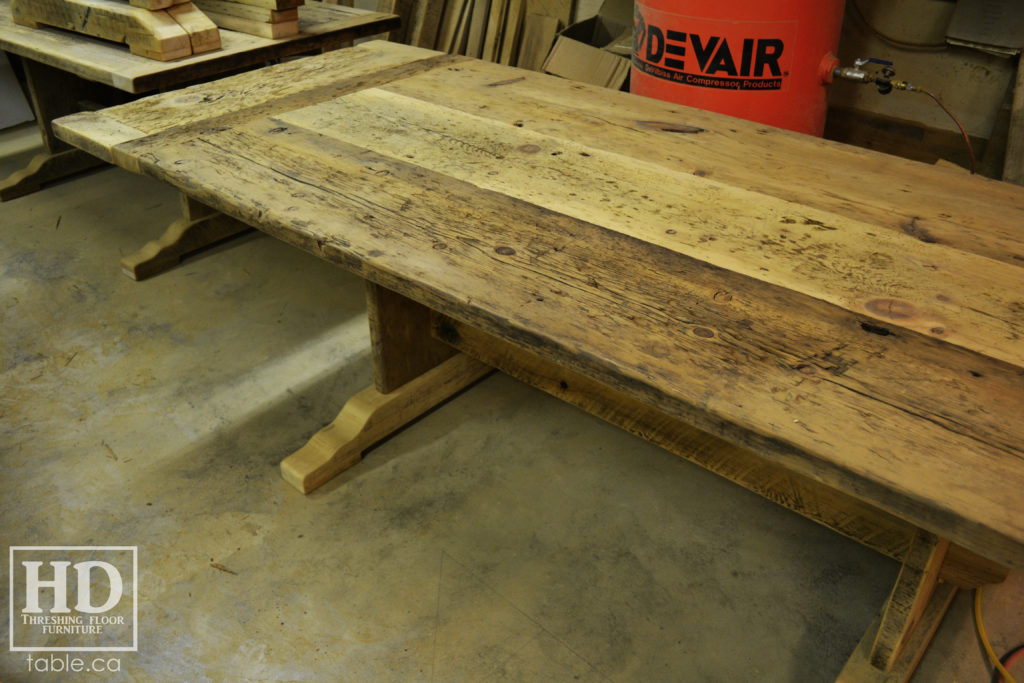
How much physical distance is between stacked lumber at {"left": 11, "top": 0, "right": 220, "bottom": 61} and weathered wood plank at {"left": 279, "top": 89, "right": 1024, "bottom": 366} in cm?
84

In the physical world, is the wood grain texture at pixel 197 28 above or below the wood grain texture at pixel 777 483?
above

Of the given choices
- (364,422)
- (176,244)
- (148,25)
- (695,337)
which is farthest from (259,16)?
(695,337)

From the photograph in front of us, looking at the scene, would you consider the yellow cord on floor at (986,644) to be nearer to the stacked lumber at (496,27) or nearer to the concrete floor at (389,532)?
the concrete floor at (389,532)

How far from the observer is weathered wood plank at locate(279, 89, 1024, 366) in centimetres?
98

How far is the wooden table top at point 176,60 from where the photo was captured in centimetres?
213

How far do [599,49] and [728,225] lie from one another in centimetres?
189

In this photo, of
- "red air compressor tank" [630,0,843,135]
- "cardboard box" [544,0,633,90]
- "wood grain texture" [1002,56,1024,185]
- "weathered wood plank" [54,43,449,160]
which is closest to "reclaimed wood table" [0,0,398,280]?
"weathered wood plank" [54,43,449,160]

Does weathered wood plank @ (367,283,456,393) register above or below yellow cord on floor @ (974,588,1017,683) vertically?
above

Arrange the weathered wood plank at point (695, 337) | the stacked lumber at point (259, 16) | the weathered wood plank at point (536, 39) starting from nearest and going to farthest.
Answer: the weathered wood plank at point (695, 337) < the stacked lumber at point (259, 16) < the weathered wood plank at point (536, 39)

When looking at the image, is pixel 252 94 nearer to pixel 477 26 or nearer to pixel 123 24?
pixel 123 24

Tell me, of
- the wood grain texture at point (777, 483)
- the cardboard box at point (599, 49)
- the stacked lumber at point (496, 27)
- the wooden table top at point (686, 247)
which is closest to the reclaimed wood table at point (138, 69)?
the wooden table top at point (686, 247)

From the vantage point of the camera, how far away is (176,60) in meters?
2.22

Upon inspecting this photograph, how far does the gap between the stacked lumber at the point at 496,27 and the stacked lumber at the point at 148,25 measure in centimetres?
134

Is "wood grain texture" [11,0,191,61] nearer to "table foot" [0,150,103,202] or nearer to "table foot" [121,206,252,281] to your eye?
"table foot" [121,206,252,281]
